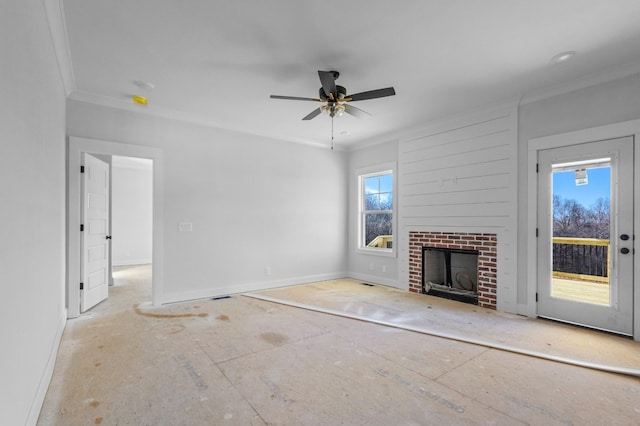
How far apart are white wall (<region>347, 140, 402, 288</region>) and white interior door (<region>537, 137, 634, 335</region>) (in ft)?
7.37

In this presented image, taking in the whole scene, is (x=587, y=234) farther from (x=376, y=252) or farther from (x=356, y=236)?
(x=356, y=236)

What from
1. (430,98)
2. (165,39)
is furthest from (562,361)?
(165,39)

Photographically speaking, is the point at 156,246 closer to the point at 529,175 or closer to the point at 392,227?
the point at 392,227

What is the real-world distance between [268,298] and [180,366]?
83.4 inches

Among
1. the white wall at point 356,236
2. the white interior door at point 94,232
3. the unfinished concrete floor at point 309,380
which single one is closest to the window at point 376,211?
the white wall at point 356,236

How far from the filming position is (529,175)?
3.77 metres

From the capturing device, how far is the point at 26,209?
173 cm

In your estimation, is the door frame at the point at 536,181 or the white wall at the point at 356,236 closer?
the door frame at the point at 536,181

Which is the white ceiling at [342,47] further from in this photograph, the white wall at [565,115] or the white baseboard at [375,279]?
the white baseboard at [375,279]

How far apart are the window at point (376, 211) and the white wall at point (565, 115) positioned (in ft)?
7.00

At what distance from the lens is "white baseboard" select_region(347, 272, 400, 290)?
5.34m

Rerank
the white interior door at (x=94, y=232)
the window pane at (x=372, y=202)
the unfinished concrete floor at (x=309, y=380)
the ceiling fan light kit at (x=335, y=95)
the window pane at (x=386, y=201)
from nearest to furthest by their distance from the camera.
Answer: the unfinished concrete floor at (x=309, y=380) < the ceiling fan light kit at (x=335, y=95) < the white interior door at (x=94, y=232) < the window pane at (x=386, y=201) < the window pane at (x=372, y=202)

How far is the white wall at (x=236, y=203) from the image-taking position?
4301 millimetres

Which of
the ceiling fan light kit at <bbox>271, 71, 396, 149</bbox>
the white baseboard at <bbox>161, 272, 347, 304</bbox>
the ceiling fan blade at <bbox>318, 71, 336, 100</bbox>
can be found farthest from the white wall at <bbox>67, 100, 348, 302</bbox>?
the ceiling fan blade at <bbox>318, 71, 336, 100</bbox>
